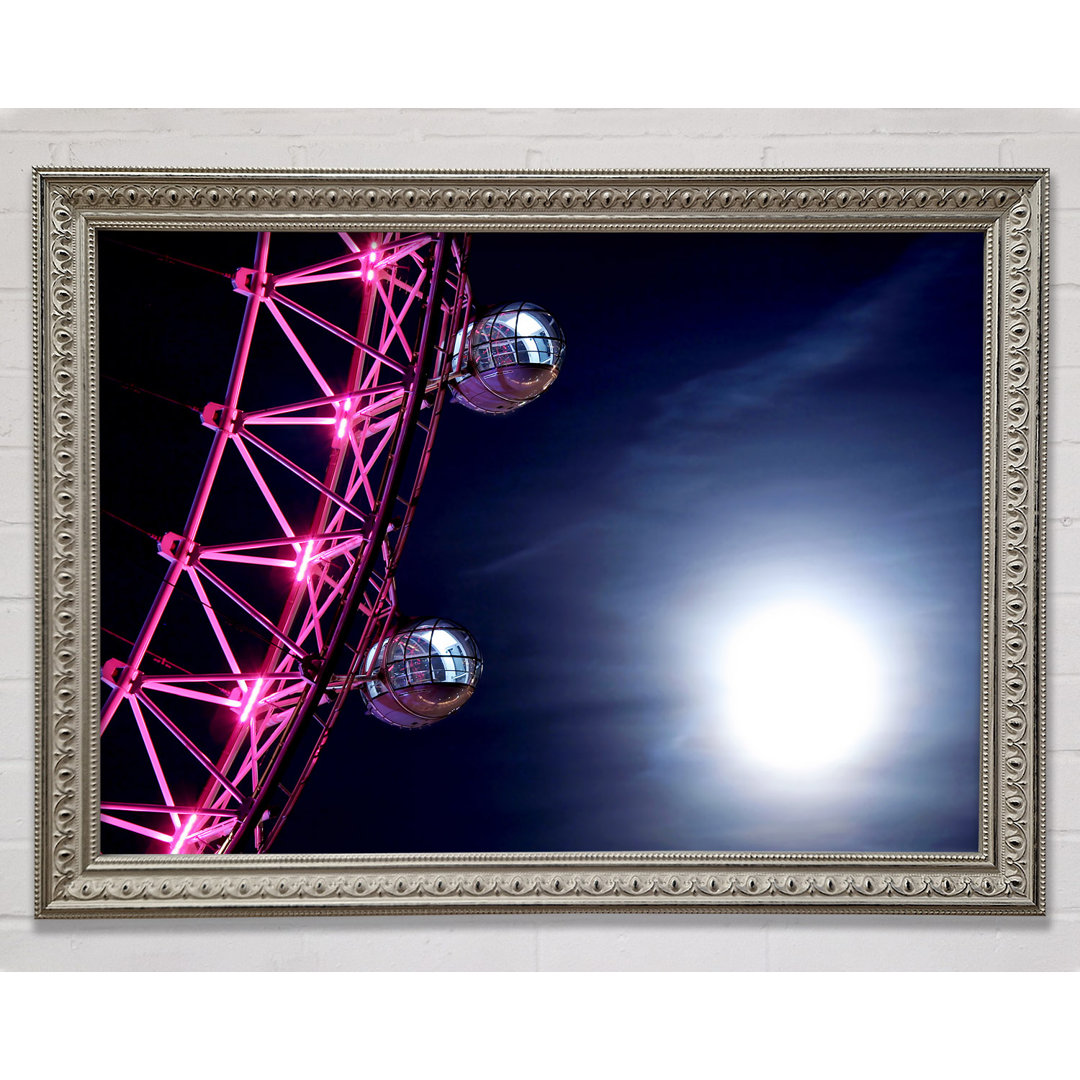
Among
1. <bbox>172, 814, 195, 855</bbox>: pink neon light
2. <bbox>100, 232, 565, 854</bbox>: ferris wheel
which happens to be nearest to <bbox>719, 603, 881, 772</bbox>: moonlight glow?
<bbox>100, 232, 565, 854</bbox>: ferris wheel

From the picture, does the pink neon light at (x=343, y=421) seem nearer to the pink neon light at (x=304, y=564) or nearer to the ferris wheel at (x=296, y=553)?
the ferris wheel at (x=296, y=553)

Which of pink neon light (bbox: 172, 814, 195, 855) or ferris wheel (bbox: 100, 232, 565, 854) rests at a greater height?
ferris wheel (bbox: 100, 232, 565, 854)

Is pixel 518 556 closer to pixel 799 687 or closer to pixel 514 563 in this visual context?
pixel 514 563

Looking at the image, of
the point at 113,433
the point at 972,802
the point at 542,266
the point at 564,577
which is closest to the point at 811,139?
the point at 542,266

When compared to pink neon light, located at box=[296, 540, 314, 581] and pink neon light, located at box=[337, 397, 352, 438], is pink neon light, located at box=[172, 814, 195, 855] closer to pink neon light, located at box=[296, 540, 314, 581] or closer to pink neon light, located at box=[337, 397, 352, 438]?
pink neon light, located at box=[296, 540, 314, 581]

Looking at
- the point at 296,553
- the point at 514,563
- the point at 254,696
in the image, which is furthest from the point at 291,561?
the point at 514,563

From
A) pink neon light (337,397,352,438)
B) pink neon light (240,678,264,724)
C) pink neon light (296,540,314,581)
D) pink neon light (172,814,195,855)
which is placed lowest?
pink neon light (172,814,195,855)
